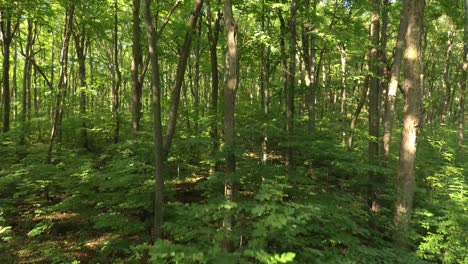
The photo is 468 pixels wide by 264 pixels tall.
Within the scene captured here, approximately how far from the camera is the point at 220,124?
11.1 metres

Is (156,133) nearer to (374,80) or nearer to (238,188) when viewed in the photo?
(238,188)

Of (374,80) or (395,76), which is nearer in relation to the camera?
(395,76)

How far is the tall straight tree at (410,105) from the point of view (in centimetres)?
664

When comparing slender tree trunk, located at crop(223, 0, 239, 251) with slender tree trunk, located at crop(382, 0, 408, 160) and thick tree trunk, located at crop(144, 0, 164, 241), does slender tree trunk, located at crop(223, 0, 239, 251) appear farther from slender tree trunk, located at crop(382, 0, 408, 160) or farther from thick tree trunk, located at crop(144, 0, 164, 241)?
slender tree trunk, located at crop(382, 0, 408, 160)

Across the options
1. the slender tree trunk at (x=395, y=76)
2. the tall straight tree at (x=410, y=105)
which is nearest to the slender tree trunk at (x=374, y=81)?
the slender tree trunk at (x=395, y=76)

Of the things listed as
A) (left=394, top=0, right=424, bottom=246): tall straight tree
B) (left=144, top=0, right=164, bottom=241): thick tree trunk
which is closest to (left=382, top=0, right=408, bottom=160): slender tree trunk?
(left=394, top=0, right=424, bottom=246): tall straight tree

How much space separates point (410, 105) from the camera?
6746 mm

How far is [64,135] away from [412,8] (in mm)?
20811

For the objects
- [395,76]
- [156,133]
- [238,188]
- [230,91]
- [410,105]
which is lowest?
[238,188]

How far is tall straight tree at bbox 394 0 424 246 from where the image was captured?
664 cm

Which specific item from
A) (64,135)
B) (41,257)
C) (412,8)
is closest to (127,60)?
(64,135)

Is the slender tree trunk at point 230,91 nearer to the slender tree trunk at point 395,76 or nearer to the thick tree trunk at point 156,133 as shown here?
the thick tree trunk at point 156,133

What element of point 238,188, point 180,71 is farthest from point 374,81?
point 180,71

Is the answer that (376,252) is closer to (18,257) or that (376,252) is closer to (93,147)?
(18,257)
